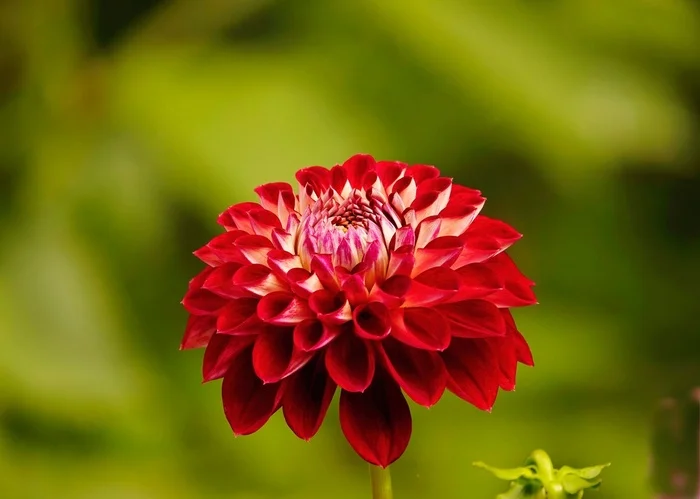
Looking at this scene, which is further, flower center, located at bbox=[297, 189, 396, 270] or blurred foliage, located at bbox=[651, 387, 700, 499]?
blurred foliage, located at bbox=[651, 387, 700, 499]

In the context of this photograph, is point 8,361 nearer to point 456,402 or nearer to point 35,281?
point 35,281

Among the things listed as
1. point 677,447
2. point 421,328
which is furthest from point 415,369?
point 677,447

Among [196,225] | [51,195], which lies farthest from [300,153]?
[51,195]

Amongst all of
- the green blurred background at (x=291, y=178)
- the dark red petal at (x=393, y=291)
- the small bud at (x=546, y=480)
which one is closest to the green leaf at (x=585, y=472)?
the small bud at (x=546, y=480)

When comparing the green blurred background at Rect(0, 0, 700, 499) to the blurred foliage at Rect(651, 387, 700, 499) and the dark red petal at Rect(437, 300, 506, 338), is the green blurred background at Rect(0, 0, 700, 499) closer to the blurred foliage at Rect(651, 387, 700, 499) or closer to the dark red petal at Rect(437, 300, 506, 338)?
the blurred foliage at Rect(651, 387, 700, 499)

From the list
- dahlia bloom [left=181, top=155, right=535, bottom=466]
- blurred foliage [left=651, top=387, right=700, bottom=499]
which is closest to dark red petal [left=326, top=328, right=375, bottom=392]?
dahlia bloom [left=181, top=155, right=535, bottom=466]

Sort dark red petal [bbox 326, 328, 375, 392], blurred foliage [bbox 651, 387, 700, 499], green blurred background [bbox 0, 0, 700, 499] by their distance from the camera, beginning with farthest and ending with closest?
green blurred background [bbox 0, 0, 700, 499], blurred foliage [bbox 651, 387, 700, 499], dark red petal [bbox 326, 328, 375, 392]
